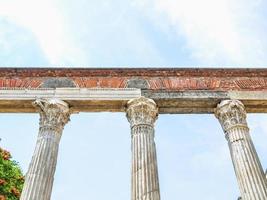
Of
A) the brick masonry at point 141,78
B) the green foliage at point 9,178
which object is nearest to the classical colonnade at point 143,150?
the brick masonry at point 141,78

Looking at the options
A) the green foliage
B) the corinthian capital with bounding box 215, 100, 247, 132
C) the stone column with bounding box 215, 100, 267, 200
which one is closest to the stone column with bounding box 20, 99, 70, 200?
the green foliage

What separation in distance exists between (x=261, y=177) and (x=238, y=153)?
126cm

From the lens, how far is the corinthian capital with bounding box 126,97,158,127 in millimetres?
14578

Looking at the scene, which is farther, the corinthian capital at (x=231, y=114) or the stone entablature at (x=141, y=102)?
the corinthian capital at (x=231, y=114)

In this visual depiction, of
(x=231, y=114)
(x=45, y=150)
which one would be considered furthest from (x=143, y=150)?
(x=231, y=114)

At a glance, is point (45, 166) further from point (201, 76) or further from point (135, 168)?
point (201, 76)

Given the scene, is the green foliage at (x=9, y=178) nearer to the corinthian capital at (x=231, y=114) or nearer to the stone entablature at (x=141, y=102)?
the stone entablature at (x=141, y=102)

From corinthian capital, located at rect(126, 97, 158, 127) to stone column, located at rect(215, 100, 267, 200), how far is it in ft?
9.30

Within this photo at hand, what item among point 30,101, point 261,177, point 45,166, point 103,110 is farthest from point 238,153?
point 30,101

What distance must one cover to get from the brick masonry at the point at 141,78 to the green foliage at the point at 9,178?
511 centimetres

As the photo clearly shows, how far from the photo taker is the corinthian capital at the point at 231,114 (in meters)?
14.7

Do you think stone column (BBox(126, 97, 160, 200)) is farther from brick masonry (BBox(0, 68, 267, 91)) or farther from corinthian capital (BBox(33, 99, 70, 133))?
corinthian capital (BBox(33, 99, 70, 133))

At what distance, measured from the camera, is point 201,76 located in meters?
17.0

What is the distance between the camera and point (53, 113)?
1465 centimetres
